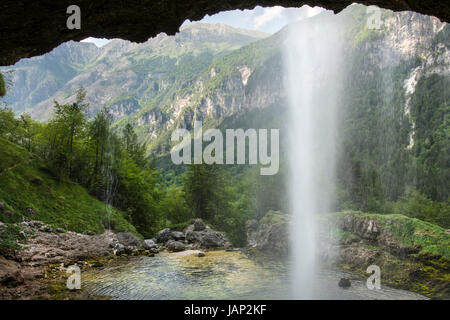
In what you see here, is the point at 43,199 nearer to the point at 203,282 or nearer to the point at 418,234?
Result: the point at 203,282

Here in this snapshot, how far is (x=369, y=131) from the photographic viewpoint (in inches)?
5236

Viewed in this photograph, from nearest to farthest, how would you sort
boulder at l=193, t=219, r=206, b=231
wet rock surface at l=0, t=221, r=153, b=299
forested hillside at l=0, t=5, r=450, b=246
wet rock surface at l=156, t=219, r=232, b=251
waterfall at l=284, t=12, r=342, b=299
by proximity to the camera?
wet rock surface at l=0, t=221, r=153, b=299 < waterfall at l=284, t=12, r=342, b=299 < wet rock surface at l=156, t=219, r=232, b=251 < forested hillside at l=0, t=5, r=450, b=246 < boulder at l=193, t=219, r=206, b=231

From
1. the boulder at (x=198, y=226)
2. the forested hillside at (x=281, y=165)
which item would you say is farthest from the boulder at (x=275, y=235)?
the boulder at (x=198, y=226)

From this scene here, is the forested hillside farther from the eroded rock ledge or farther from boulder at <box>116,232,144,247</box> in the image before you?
the eroded rock ledge

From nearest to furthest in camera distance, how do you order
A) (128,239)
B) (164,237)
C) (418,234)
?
(418,234)
(128,239)
(164,237)

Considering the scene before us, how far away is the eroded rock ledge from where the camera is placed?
6.64 meters

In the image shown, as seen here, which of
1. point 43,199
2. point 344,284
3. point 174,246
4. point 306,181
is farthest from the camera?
point 306,181

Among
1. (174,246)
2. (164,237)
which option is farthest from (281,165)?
(174,246)

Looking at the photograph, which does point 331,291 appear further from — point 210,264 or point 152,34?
point 152,34

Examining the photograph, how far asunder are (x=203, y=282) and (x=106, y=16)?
1267cm

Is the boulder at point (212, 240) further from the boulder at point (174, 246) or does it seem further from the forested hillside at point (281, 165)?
the forested hillside at point (281, 165)

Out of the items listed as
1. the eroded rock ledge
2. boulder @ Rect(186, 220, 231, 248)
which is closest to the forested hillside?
boulder @ Rect(186, 220, 231, 248)

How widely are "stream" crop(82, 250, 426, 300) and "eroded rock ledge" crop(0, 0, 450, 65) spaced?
9562 mm

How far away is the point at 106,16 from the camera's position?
24.9 ft
